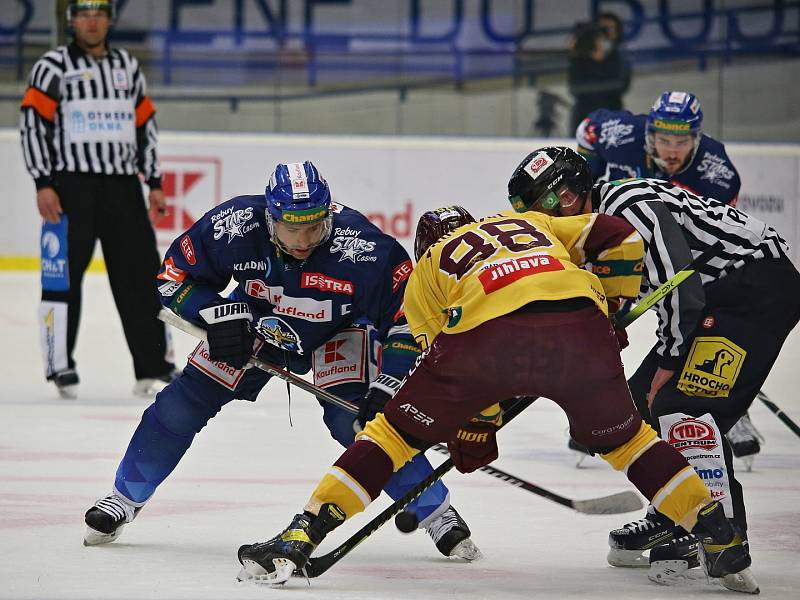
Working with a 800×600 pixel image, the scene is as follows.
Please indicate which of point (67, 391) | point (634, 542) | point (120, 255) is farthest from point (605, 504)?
point (120, 255)

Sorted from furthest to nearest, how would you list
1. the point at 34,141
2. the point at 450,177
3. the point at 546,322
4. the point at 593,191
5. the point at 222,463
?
the point at 450,177
the point at 34,141
the point at 222,463
the point at 593,191
the point at 546,322

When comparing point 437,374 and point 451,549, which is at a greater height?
point 437,374

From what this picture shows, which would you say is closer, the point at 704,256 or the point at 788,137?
the point at 704,256

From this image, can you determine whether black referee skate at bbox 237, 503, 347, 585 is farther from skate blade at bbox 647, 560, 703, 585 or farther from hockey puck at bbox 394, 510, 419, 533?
skate blade at bbox 647, 560, 703, 585

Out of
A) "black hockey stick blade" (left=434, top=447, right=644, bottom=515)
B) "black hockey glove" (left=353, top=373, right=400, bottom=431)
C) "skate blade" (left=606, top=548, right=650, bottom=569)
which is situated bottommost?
"skate blade" (left=606, top=548, right=650, bottom=569)

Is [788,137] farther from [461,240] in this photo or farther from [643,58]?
[461,240]

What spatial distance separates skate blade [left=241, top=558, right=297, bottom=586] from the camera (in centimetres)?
270

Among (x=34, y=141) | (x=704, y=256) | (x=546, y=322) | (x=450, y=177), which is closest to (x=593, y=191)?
(x=704, y=256)

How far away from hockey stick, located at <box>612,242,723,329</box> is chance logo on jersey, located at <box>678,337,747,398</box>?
0.16 metres

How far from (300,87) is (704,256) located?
6406 mm

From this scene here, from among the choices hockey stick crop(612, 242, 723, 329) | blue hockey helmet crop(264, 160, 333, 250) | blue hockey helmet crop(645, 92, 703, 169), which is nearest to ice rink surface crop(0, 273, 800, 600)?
hockey stick crop(612, 242, 723, 329)

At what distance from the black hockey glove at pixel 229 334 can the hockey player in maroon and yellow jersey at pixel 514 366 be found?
465 mm

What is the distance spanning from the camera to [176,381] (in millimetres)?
3227

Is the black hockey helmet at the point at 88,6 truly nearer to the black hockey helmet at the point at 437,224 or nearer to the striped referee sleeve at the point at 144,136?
the striped referee sleeve at the point at 144,136
